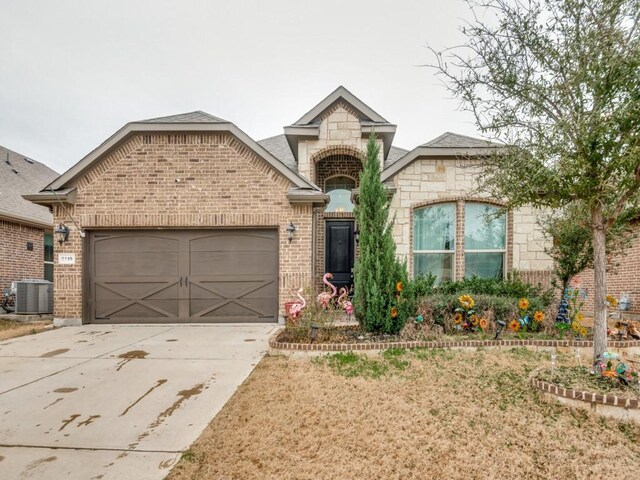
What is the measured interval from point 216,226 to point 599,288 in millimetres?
7451

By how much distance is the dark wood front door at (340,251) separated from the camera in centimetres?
1079

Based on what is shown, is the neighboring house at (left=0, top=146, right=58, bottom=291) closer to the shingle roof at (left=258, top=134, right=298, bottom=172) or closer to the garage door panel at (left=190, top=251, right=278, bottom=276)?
the garage door panel at (left=190, top=251, right=278, bottom=276)

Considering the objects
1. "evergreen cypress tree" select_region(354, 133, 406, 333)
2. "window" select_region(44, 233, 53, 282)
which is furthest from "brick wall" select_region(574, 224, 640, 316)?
"window" select_region(44, 233, 53, 282)

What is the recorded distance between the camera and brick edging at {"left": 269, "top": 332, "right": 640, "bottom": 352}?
18.8ft

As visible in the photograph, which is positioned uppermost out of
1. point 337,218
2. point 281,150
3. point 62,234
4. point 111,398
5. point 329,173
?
point 281,150

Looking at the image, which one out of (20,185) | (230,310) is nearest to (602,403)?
(230,310)

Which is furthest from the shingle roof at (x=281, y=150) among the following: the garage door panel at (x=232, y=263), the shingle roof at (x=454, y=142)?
the shingle roof at (x=454, y=142)

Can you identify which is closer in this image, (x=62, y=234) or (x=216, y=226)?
(x=62, y=234)

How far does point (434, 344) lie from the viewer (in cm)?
600

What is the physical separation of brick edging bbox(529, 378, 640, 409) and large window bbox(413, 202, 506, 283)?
205 inches

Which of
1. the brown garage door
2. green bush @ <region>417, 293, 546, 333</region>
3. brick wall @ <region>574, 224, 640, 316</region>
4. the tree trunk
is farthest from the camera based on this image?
brick wall @ <region>574, 224, 640, 316</region>

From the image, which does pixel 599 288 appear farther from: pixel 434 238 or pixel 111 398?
pixel 111 398

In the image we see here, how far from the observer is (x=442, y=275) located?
9094 millimetres

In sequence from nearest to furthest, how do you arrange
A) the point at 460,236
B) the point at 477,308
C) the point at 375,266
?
the point at 375,266, the point at 477,308, the point at 460,236
